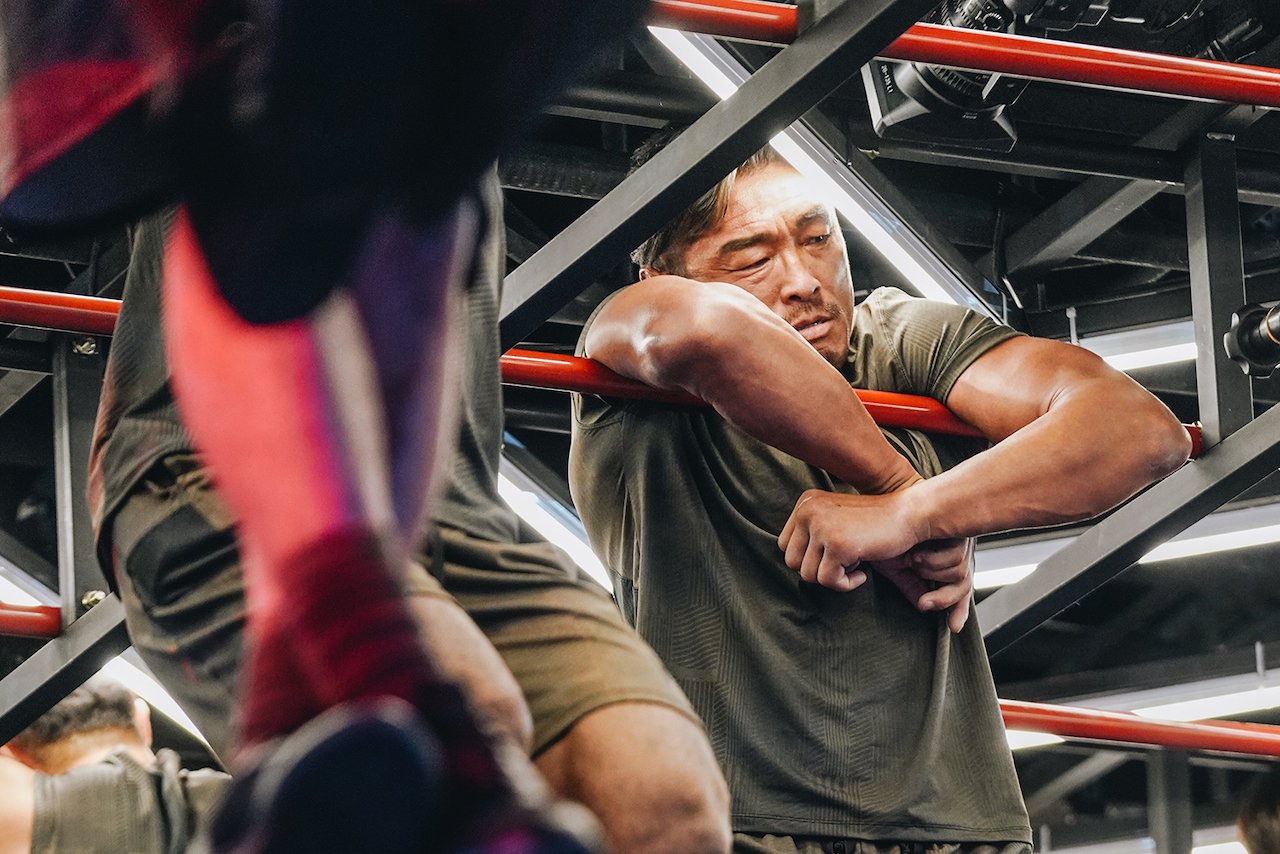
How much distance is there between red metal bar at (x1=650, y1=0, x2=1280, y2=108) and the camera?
181 centimetres

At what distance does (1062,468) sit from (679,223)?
576 mm

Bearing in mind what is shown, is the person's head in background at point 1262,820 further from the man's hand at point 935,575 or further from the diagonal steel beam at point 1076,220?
the man's hand at point 935,575

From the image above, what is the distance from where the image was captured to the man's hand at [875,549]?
1832mm

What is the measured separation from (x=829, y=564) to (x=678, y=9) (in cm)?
55

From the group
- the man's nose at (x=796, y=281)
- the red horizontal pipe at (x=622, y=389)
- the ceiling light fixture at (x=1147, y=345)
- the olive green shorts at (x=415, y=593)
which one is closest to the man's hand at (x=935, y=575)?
the red horizontal pipe at (x=622, y=389)

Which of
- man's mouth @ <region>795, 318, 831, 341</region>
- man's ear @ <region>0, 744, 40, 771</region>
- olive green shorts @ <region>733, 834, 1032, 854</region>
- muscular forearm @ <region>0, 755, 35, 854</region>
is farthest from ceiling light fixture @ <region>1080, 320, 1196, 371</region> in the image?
muscular forearm @ <region>0, 755, 35, 854</region>

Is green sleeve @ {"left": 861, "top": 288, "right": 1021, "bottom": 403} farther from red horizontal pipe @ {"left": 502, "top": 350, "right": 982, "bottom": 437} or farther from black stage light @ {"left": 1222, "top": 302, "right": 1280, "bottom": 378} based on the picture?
black stage light @ {"left": 1222, "top": 302, "right": 1280, "bottom": 378}

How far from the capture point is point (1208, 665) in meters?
4.99

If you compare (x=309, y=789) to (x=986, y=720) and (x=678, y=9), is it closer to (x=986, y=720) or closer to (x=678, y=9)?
(x=678, y=9)

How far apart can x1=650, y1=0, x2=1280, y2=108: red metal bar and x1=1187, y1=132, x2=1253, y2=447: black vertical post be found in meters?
0.52

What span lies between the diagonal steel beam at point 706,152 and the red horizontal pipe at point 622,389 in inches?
4.0

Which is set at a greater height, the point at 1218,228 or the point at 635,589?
the point at 1218,228

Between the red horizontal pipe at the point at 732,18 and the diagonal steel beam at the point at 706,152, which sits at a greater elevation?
the red horizontal pipe at the point at 732,18

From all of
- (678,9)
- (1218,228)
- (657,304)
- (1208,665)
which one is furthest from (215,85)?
(1208,665)
